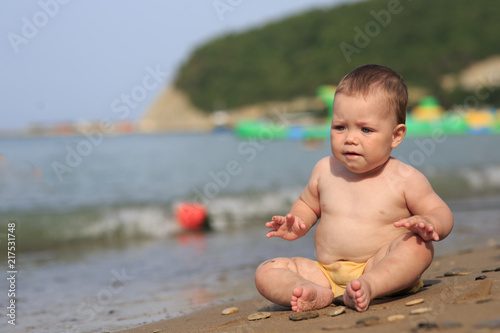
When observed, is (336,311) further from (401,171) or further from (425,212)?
(401,171)

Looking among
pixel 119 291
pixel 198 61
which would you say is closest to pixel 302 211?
pixel 119 291

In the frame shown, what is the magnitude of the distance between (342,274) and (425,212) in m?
0.46

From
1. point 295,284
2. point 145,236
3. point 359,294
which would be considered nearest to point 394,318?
point 359,294

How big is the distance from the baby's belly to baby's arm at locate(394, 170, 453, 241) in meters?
0.15

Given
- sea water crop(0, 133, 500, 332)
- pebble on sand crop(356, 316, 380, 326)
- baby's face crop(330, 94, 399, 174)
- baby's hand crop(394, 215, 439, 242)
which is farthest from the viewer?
sea water crop(0, 133, 500, 332)

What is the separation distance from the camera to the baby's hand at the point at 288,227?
8.46 feet

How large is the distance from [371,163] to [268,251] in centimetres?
291

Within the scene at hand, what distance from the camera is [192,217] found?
780 centimetres

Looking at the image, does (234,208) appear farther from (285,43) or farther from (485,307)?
(285,43)

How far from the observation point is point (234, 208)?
8977 millimetres

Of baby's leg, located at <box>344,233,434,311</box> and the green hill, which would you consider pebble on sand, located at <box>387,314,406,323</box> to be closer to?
baby's leg, located at <box>344,233,434,311</box>

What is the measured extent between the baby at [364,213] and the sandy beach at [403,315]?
0.11 metres

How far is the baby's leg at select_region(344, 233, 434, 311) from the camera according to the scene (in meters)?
2.33

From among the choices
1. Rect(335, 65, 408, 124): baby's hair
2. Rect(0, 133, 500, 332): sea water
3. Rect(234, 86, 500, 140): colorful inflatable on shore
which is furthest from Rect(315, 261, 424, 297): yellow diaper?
Rect(234, 86, 500, 140): colorful inflatable on shore
